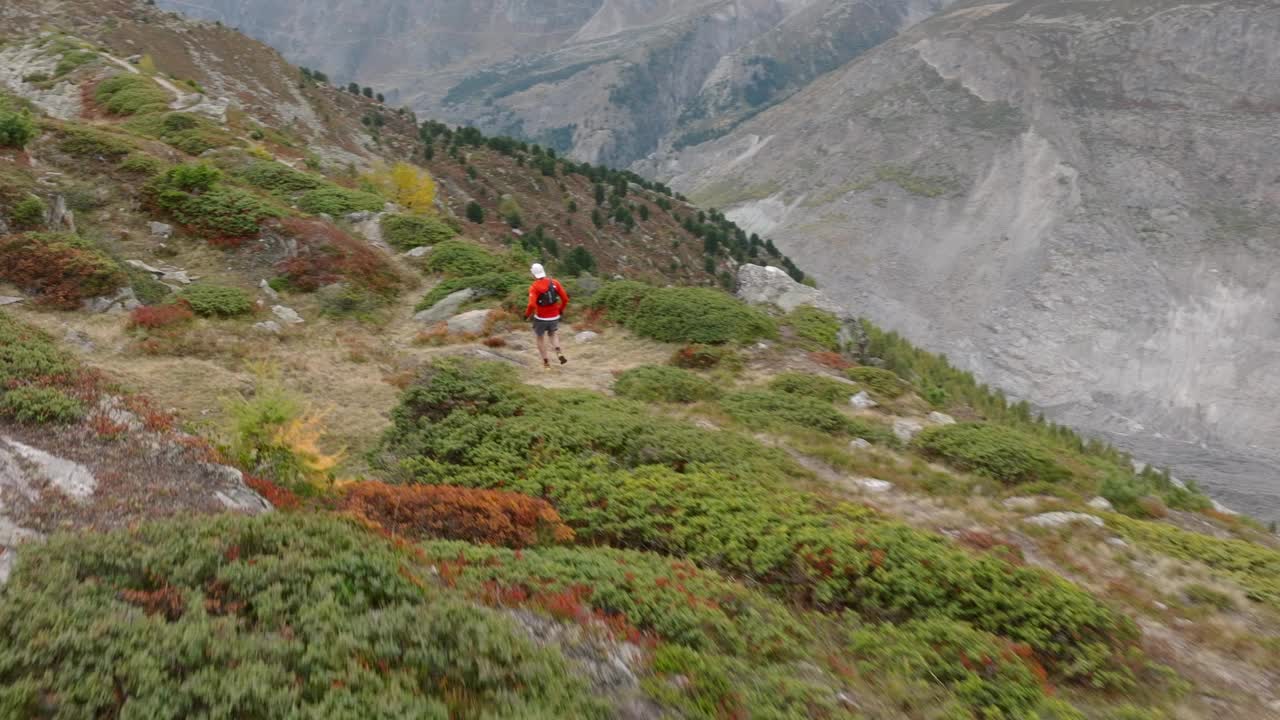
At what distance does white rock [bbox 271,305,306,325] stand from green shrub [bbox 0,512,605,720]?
43.2ft

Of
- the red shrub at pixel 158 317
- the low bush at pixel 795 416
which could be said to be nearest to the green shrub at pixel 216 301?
the red shrub at pixel 158 317

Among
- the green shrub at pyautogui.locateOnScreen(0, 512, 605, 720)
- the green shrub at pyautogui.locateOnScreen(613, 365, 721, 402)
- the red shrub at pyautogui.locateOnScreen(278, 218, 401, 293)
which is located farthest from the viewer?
the red shrub at pyautogui.locateOnScreen(278, 218, 401, 293)

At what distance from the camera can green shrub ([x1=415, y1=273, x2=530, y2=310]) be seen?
844 inches

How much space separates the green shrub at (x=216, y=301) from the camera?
651 inches

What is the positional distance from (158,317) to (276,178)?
14.3 metres

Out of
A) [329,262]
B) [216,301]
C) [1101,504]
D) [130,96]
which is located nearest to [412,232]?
[329,262]

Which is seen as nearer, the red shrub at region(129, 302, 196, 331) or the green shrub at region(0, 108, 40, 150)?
the red shrub at region(129, 302, 196, 331)

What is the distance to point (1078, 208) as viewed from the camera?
302 feet

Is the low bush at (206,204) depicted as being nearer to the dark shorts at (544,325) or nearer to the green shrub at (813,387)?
the dark shorts at (544,325)

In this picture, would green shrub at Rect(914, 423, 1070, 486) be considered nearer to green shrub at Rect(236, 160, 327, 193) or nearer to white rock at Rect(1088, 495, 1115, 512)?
white rock at Rect(1088, 495, 1115, 512)

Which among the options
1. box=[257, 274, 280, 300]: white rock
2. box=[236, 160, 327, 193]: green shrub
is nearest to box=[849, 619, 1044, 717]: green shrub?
box=[257, 274, 280, 300]: white rock

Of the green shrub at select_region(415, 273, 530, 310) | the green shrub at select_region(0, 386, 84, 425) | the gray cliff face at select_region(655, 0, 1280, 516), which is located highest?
the gray cliff face at select_region(655, 0, 1280, 516)

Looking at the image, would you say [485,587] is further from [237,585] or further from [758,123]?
[758,123]

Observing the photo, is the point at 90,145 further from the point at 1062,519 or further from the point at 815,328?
the point at 1062,519
